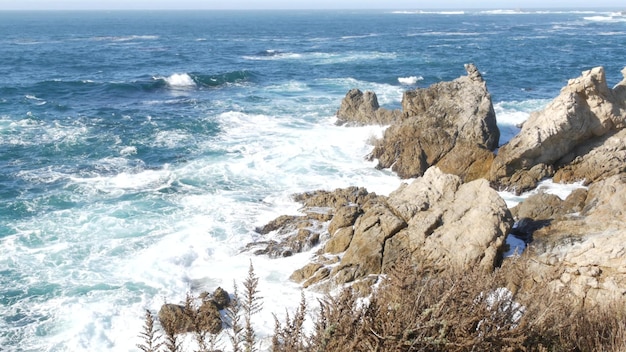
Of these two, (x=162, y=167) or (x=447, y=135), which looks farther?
(x=162, y=167)

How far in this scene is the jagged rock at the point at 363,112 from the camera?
29.3m

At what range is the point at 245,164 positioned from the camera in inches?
974

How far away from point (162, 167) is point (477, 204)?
15.6 metres

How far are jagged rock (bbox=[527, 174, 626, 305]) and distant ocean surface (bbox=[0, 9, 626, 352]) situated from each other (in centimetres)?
624

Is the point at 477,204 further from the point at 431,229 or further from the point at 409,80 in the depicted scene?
the point at 409,80

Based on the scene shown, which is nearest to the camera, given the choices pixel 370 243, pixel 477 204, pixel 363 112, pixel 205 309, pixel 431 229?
pixel 205 309

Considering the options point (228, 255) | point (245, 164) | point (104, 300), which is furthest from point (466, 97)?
point (104, 300)

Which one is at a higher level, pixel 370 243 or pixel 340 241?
pixel 370 243

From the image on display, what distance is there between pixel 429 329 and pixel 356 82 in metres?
39.8

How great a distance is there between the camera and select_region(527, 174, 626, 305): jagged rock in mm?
10680

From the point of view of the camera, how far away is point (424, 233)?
13.5 m

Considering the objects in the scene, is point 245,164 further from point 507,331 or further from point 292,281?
point 507,331

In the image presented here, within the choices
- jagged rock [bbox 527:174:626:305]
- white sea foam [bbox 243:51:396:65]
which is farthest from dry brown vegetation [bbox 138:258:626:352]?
white sea foam [bbox 243:51:396:65]

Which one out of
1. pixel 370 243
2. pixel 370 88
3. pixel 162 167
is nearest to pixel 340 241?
pixel 370 243
